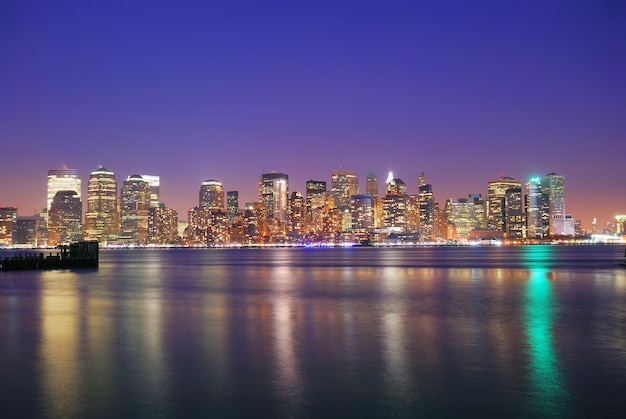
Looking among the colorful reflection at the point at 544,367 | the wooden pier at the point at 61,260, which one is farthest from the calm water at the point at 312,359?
the wooden pier at the point at 61,260

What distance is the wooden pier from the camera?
260 ft

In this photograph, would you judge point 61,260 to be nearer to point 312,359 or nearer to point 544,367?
point 312,359

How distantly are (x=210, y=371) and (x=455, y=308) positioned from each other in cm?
2091

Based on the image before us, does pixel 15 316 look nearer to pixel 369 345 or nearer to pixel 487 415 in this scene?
pixel 369 345

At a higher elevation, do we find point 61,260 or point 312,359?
point 61,260

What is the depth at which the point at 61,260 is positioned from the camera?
83375mm

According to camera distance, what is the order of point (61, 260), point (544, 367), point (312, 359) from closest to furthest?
point (544, 367)
point (312, 359)
point (61, 260)

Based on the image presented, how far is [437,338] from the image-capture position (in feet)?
77.6

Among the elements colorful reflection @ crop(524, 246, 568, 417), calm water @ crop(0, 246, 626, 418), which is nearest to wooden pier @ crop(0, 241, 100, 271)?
calm water @ crop(0, 246, 626, 418)

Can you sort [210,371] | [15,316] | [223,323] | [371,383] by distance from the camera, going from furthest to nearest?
[15,316], [223,323], [210,371], [371,383]

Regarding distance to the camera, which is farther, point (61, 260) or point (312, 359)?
point (61, 260)

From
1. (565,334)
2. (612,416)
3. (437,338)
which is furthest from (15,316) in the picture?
(612,416)

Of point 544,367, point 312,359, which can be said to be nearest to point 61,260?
point 312,359

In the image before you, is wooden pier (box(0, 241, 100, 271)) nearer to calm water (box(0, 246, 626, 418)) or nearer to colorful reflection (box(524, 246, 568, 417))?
calm water (box(0, 246, 626, 418))
